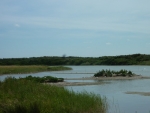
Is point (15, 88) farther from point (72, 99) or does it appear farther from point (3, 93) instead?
point (72, 99)

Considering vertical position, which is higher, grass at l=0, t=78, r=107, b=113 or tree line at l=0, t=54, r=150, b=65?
tree line at l=0, t=54, r=150, b=65

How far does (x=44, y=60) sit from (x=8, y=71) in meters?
62.3

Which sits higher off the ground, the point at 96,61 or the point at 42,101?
the point at 96,61

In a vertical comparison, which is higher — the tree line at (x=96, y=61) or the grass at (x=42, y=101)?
the tree line at (x=96, y=61)

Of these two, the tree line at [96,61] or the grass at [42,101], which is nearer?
the grass at [42,101]

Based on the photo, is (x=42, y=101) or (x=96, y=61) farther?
(x=96, y=61)

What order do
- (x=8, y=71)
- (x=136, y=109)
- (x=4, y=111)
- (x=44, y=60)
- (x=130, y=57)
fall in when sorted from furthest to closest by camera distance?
(x=44, y=60) < (x=130, y=57) < (x=8, y=71) < (x=136, y=109) < (x=4, y=111)

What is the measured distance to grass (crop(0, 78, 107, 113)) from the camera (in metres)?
14.1

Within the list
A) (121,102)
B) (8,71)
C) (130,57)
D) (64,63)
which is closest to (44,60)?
(64,63)

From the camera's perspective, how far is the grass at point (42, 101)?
556 inches

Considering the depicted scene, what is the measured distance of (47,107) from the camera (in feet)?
46.4

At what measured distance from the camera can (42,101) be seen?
48.3ft

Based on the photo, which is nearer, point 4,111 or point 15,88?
point 4,111

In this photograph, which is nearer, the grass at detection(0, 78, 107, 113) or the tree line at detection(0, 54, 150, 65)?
the grass at detection(0, 78, 107, 113)
